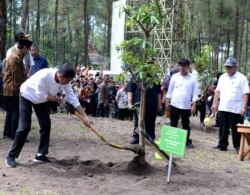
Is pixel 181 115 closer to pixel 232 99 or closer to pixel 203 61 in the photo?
pixel 232 99

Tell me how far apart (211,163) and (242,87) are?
1976 mm

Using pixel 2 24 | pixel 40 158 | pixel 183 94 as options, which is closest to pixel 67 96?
pixel 40 158

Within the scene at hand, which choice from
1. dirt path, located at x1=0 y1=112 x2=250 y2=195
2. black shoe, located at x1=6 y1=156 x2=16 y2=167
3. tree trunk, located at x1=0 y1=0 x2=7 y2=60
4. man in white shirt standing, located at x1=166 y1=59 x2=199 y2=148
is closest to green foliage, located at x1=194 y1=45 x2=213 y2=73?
man in white shirt standing, located at x1=166 y1=59 x2=199 y2=148

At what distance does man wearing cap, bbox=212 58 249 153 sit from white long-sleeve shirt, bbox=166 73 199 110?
627 millimetres

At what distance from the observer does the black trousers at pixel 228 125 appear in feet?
30.5

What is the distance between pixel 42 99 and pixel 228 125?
445cm

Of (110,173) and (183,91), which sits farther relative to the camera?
(183,91)

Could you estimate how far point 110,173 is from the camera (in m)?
6.61

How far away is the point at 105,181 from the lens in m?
6.21

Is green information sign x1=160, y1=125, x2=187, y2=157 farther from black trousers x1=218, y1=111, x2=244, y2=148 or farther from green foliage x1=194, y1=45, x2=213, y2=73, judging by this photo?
green foliage x1=194, y1=45, x2=213, y2=73

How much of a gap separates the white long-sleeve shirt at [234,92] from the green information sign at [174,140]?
3298 mm

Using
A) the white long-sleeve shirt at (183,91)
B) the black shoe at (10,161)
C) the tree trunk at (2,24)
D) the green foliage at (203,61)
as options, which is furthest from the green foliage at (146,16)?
the green foliage at (203,61)

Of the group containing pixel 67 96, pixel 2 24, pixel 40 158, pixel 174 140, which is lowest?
pixel 40 158

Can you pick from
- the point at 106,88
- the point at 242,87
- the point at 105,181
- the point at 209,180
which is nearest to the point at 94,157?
the point at 105,181
